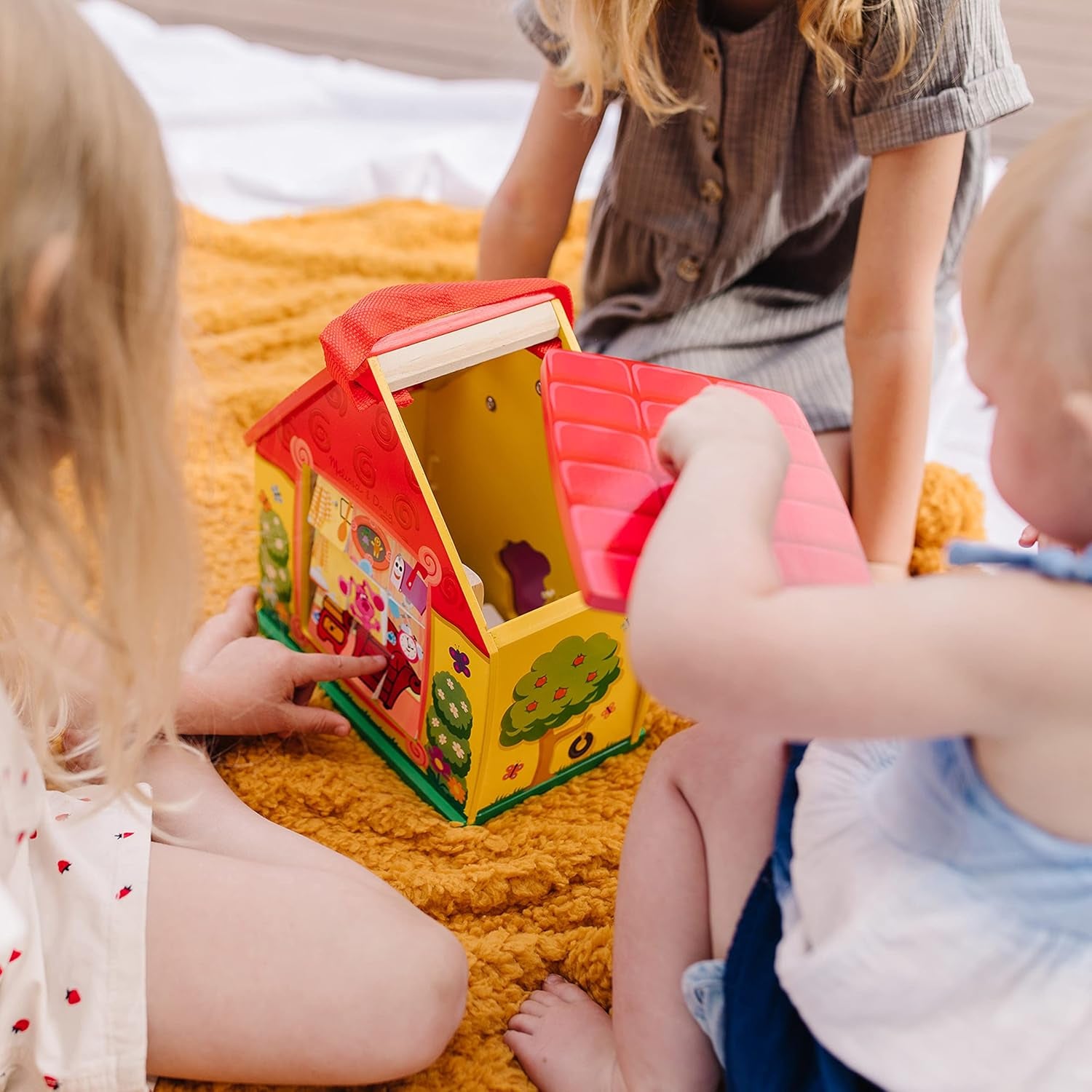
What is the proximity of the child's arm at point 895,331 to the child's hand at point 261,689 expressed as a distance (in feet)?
1.43

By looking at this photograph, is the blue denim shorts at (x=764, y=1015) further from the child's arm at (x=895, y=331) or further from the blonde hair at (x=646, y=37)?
the blonde hair at (x=646, y=37)

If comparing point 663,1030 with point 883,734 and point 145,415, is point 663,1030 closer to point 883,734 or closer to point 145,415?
point 883,734

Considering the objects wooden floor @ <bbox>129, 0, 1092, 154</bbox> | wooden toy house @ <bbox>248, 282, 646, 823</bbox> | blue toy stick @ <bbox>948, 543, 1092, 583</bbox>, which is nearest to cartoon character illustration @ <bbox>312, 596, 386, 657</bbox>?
wooden toy house @ <bbox>248, 282, 646, 823</bbox>

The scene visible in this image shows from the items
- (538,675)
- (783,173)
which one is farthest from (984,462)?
(538,675)

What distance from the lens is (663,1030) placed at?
0.63 metres

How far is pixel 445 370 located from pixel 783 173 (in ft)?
1.33

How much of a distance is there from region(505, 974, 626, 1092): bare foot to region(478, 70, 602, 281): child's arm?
0.58 metres

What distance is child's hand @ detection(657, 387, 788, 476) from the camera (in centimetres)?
56

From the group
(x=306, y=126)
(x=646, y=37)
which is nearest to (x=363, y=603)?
(x=646, y=37)

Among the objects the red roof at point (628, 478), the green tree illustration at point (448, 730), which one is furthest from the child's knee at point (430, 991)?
the red roof at point (628, 478)

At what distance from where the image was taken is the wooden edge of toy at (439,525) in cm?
72

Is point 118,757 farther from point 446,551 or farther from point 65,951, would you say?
→ point 446,551

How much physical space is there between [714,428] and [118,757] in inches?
13.8

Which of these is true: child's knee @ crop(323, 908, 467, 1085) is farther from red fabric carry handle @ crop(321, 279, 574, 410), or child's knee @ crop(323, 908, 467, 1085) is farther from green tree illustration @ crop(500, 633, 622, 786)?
red fabric carry handle @ crop(321, 279, 574, 410)
